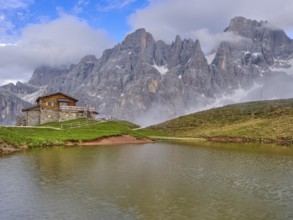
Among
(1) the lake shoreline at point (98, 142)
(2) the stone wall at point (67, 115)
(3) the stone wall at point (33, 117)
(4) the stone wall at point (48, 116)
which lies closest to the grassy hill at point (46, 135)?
(1) the lake shoreline at point (98, 142)

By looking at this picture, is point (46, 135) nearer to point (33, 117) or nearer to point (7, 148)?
point (7, 148)

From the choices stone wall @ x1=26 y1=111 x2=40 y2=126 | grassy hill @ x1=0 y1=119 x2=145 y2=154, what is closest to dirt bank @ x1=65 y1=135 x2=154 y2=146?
grassy hill @ x1=0 y1=119 x2=145 y2=154

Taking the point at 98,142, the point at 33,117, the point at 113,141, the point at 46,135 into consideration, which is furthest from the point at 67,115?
the point at 98,142

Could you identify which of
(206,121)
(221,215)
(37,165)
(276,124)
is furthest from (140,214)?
(206,121)

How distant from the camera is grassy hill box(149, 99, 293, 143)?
388 feet

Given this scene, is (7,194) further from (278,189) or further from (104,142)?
(104,142)

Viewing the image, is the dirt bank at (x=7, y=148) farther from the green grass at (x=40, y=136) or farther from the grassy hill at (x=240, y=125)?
the grassy hill at (x=240, y=125)

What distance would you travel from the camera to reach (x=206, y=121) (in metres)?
161

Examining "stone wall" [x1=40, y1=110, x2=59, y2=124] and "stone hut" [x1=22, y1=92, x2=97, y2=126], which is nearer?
"stone wall" [x1=40, y1=110, x2=59, y2=124]

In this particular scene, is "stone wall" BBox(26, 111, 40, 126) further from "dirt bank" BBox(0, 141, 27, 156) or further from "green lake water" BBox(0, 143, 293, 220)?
"green lake water" BBox(0, 143, 293, 220)

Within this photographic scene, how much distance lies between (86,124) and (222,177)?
79.6m

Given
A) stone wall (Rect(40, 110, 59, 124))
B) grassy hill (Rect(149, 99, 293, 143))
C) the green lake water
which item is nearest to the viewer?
the green lake water

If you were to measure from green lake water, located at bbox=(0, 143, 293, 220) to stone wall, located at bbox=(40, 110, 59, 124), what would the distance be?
7447 cm

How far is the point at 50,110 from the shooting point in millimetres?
127312
